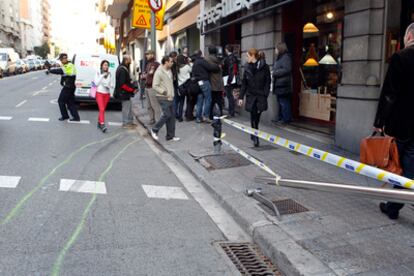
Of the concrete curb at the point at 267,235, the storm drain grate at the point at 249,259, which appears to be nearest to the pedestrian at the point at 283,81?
the concrete curb at the point at 267,235

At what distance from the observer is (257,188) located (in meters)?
5.88

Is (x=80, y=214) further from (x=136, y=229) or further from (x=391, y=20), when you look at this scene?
(x=391, y=20)

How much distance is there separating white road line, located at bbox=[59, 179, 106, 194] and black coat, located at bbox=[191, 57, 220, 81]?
209 inches

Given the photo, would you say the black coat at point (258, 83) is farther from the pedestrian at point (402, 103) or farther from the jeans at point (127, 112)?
the jeans at point (127, 112)

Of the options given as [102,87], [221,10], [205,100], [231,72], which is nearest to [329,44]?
[231,72]

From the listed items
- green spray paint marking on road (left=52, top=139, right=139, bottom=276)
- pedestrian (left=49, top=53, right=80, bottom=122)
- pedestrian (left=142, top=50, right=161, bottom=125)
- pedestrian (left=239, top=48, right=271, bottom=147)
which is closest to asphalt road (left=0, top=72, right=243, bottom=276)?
green spray paint marking on road (left=52, top=139, right=139, bottom=276)

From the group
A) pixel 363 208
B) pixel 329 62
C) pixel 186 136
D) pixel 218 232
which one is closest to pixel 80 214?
pixel 218 232

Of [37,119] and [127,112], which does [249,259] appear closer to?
[127,112]

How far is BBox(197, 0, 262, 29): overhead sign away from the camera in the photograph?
11.8 metres

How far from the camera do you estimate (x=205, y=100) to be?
11422mm

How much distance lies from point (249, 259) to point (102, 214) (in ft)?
6.16

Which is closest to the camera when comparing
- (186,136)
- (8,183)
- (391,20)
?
(8,183)

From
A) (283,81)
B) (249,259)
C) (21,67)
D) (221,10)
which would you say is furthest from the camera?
(21,67)

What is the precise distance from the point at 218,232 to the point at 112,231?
109cm
